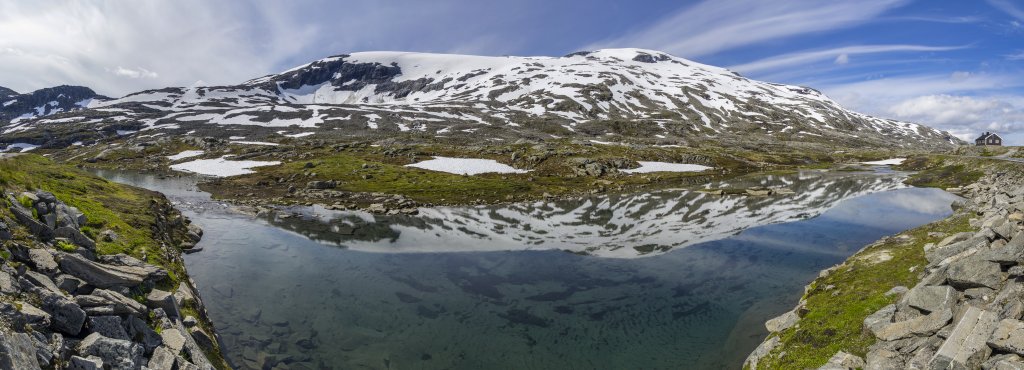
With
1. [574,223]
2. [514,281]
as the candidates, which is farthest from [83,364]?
[574,223]

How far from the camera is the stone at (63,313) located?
11297mm

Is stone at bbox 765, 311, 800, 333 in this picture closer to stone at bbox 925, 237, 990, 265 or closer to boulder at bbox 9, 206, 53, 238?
stone at bbox 925, 237, 990, 265

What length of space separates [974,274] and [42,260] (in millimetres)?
30512

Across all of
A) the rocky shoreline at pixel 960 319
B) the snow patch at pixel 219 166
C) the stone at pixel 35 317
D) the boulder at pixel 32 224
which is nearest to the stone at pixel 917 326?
the rocky shoreline at pixel 960 319

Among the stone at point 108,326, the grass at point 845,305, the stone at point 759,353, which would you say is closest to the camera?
the stone at point 108,326

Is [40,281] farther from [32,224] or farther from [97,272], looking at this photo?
[32,224]

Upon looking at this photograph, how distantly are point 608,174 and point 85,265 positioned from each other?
9441 cm

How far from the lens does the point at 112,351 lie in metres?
11.7

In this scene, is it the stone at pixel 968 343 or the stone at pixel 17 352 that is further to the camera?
the stone at pixel 968 343

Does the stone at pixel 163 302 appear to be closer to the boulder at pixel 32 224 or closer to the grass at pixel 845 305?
the boulder at pixel 32 224

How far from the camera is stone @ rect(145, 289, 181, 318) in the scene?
1662 cm

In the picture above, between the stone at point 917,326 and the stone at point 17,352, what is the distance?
23508 millimetres

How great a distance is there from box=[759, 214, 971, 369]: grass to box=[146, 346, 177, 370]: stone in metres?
21.4

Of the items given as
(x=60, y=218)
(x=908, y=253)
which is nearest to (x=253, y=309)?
(x=60, y=218)
